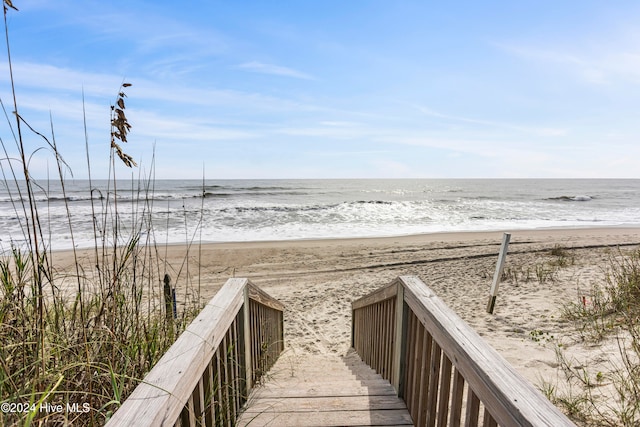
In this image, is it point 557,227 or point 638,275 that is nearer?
point 638,275

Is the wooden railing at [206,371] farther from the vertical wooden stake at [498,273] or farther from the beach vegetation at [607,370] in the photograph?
the vertical wooden stake at [498,273]

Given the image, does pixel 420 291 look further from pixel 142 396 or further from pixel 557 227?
pixel 557 227

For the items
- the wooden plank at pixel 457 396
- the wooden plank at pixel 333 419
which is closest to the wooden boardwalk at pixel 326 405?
the wooden plank at pixel 333 419

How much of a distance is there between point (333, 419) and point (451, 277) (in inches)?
303

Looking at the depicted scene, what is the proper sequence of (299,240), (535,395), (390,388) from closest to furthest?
1. (535,395)
2. (390,388)
3. (299,240)

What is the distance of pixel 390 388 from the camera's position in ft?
8.82

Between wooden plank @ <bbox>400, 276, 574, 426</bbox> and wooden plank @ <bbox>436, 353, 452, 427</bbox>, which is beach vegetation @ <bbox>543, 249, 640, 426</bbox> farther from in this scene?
wooden plank @ <bbox>400, 276, 574, 426</bbox>

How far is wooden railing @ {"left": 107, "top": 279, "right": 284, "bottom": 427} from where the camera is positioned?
1.08 metres

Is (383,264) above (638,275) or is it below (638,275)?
below

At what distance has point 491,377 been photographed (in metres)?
1.18

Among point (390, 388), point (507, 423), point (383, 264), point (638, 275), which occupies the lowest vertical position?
point (383, 264)

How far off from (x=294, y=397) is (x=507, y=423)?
1774 millimetres

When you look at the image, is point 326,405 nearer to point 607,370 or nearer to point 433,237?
point 607,370

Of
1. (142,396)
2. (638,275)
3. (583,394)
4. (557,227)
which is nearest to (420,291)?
(142,396)
